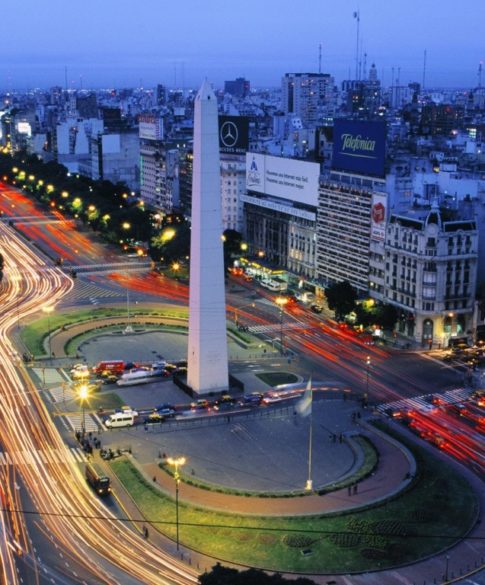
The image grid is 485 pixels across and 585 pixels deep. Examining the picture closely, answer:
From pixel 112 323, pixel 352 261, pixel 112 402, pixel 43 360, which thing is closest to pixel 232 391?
pixel 112 402

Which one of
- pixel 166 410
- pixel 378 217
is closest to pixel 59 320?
pixel 166 410

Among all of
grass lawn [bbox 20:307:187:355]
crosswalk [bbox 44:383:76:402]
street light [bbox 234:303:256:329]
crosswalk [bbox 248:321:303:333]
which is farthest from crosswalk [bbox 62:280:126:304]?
crosswalk [bbox 44:383:76:402]

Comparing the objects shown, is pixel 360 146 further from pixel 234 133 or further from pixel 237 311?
pixel 234 133

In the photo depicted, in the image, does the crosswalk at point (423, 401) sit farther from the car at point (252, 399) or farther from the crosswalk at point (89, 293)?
the crosswalk at point (89, 293)

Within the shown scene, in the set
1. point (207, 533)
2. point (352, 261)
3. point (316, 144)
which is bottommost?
point (207, 533)

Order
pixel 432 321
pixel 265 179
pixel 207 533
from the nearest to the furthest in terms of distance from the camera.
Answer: pixel 207 533, pixel 432 321, pixel 265 179

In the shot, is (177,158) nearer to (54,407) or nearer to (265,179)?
(265,179)

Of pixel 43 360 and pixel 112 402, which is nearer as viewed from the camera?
pixel 112 402

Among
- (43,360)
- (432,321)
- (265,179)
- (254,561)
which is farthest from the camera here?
(265,179)
